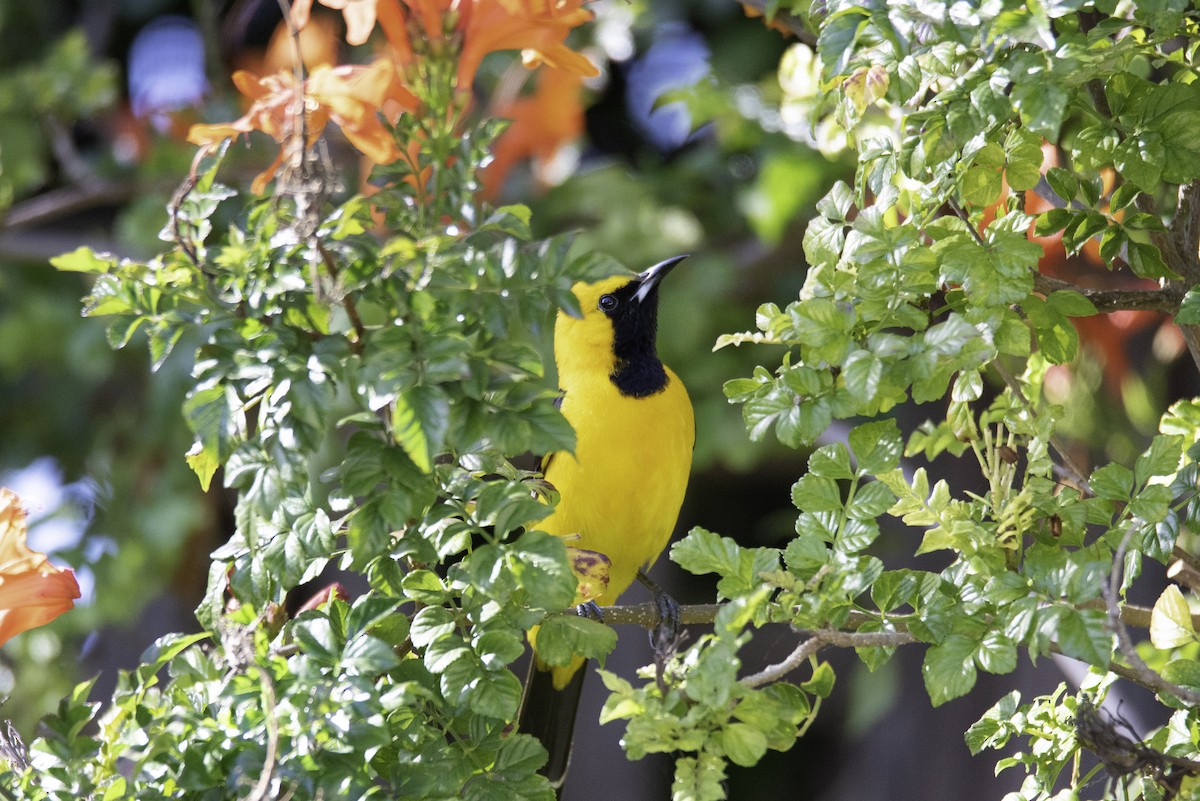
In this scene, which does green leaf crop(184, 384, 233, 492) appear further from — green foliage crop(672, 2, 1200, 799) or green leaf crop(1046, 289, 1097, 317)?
green leaf crop(1046, 289, 1097, 317)

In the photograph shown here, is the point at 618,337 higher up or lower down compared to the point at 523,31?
lower down

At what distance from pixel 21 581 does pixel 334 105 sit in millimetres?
607

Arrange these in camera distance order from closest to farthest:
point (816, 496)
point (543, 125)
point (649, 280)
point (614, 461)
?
point (816, 496) → point (614, 461) → point (649, 280) → point (543, 125)

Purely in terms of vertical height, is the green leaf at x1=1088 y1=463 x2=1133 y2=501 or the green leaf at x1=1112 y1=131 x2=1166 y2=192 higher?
the green leaf at x1=1112 y1=131 x2=1166 y2=192

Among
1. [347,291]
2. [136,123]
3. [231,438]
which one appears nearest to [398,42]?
[347,291]

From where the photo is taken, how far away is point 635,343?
245cm

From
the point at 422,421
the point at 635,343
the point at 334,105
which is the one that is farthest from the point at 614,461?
the point at 422,421

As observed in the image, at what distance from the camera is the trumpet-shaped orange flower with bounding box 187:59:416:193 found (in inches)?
45.8

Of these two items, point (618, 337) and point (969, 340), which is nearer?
point (969, 340)

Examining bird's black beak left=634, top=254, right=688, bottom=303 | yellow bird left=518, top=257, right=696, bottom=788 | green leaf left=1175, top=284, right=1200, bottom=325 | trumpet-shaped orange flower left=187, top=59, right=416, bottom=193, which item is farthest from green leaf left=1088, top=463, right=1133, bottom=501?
bird's black beak left=634, top=254, right=688, bottom=303

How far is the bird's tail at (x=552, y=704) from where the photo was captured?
2.17 metres

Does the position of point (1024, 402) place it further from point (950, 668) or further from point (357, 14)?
point (357, 14)

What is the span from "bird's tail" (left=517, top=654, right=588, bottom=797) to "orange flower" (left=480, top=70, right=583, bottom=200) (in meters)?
1.31

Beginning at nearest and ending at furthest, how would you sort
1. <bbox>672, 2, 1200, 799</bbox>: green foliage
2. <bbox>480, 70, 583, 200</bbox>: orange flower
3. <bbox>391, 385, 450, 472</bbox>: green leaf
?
<bbox>391, 385, 450, 472</bbox>: green leaf → <bbox>672, 2, 1200, 799</bbox>: green foliage → <bbox>480, 70, 583, 200</bbox>: orange flower
